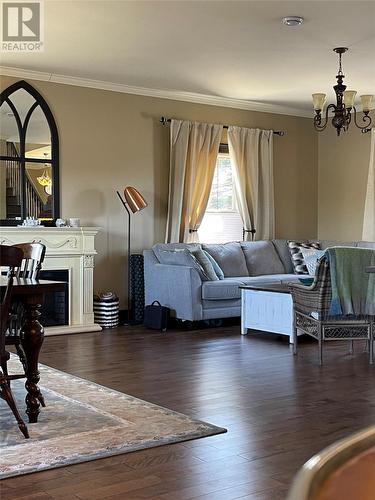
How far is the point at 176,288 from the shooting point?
724 cm

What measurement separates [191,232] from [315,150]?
260cm

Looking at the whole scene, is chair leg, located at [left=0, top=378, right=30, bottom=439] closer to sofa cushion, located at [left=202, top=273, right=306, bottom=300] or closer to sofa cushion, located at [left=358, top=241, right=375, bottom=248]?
sofa cushion, located at [left=202, top=273, right=306, bottom=300]

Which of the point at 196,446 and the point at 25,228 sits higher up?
the point at 25,228

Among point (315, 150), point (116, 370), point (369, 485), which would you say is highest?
point (315, 150)

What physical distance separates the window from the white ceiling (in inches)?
42.9

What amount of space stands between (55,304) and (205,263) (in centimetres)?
167

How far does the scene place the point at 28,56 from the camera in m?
6.35

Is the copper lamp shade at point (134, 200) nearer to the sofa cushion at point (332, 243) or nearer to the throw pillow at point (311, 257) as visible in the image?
the throw pillow at point (311, 257)

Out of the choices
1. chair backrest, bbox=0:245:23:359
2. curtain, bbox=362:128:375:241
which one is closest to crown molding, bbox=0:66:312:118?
curtain, bbox=362:128:375:241

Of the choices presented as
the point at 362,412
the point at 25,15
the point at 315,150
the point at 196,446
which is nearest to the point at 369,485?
the point at 196,446

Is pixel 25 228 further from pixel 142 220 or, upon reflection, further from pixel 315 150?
pixel 315 150

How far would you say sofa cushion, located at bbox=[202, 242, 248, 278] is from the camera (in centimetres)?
791

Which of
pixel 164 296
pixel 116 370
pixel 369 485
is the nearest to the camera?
pixel 369 485

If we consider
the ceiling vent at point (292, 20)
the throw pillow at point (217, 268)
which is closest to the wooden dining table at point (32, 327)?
the ceiling vent at point (292, 20)
